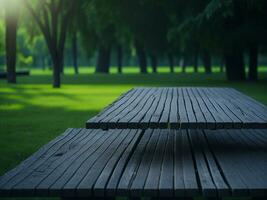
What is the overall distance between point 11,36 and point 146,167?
87.3ft

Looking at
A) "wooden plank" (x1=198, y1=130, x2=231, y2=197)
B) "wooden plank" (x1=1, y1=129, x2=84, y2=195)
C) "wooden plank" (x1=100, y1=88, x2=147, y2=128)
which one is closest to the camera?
"wooden plank" (x1=198, y1=130, x2=231, y2=197)

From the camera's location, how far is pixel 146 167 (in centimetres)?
527

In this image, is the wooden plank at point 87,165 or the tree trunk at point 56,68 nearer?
the wooden plank at point 87,165

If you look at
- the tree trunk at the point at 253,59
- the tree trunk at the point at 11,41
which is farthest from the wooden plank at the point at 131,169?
the tree trunk at the point at 11,41

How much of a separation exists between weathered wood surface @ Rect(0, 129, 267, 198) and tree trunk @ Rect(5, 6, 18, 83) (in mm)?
23428

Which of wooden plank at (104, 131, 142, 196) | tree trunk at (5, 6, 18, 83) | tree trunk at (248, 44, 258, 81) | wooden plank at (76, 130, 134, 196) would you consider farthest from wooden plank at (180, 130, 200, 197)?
tree trunk at (5, 6, 18, 83)

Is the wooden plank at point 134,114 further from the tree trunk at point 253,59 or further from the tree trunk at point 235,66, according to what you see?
the tree trunk at point 235,66

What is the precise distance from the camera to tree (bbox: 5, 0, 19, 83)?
98.2 ft

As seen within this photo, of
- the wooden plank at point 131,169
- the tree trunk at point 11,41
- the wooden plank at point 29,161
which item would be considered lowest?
the wooden plank at point 29,161

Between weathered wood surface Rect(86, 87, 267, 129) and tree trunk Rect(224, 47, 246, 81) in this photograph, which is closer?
weathered wood surface Rect(86, 87, 267, 129)

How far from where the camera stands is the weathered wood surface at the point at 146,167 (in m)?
4.32

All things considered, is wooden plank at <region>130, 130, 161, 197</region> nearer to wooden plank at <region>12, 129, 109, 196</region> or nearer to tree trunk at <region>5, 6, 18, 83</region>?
wooden plank at <region>12, 129, 109, 196</region>

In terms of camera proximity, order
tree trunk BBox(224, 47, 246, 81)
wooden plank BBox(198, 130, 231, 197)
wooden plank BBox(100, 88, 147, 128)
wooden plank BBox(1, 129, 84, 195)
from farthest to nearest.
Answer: tree trunk BBox(224, 47, 246, 81) < wooden plank BBox(100, 88, 147, 128) < wooden plank BBox(1, 129, 84, 195) < wooden plank BBox(198, 130, 231, 197)

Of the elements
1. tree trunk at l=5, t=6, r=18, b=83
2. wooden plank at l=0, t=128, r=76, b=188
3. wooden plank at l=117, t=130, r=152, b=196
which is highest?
tree trunk at l=5, t=6, r=18, b=83
